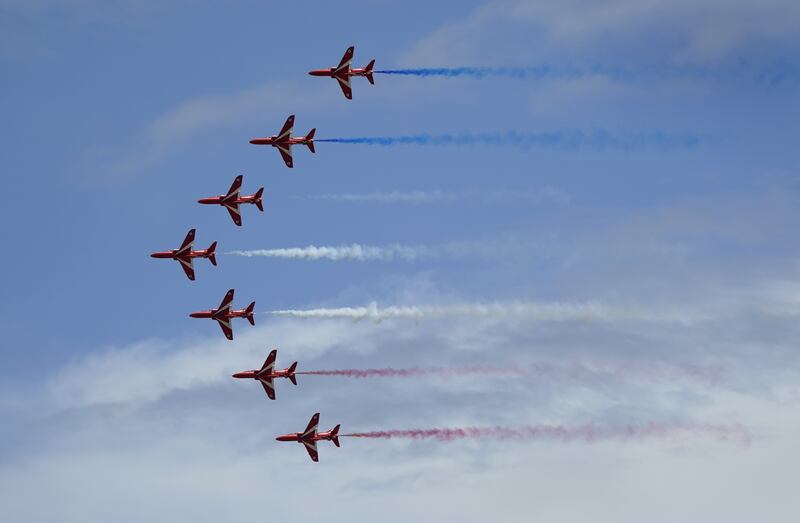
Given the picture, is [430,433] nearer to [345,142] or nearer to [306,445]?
[306,445]


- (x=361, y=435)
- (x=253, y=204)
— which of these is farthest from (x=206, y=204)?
(x=361, y=435)

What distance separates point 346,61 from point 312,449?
34434mm

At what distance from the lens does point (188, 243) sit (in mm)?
180625

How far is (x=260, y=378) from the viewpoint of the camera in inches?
6890

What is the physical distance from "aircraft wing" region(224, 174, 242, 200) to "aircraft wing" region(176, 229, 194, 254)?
5.97 metres

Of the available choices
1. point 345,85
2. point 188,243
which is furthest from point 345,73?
point 188,243

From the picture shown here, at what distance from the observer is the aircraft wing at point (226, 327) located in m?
178

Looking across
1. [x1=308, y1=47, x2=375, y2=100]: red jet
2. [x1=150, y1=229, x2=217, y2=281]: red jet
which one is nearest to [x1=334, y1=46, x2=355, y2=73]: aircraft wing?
[x1=308, y1=47, x2=375, y2=100]: red jet

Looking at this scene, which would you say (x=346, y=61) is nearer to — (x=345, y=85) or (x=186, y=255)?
(x=345, y=85)

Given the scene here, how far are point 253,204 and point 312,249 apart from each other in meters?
8.46

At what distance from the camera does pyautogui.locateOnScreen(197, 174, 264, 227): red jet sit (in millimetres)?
175500

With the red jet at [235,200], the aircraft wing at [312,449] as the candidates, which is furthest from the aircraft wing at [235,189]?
the aircraft wing at [312,449]

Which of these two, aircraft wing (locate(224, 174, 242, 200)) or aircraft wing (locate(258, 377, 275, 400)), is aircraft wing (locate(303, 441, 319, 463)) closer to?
aircraft wing (locate(258, 377, 275, 400))

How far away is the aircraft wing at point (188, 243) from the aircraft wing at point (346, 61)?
76.6ft
